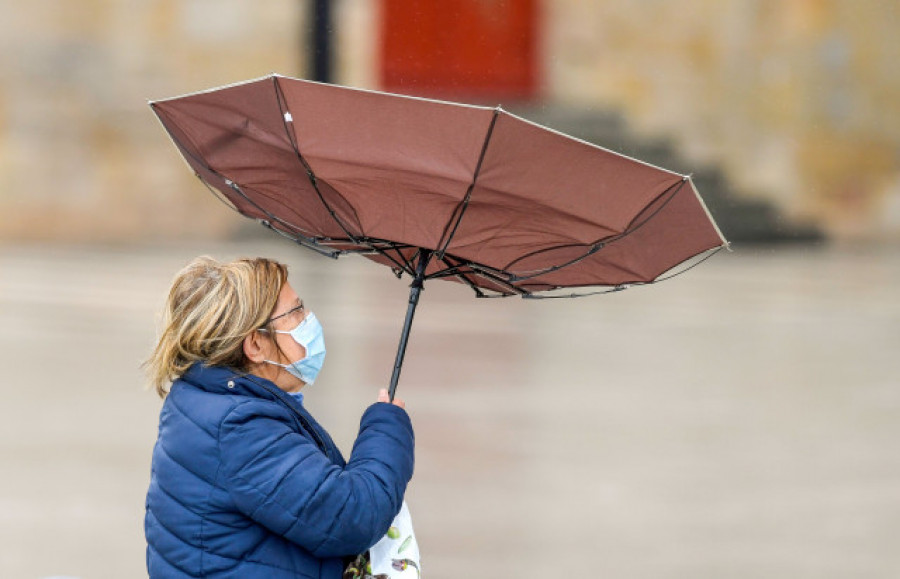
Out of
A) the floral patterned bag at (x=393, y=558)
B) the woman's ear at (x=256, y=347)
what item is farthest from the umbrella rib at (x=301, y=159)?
the floral patterned bag at (x=393, y=558)

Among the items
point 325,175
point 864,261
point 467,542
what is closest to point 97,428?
point 467,542

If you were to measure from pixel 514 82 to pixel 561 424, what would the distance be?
33.8 ft

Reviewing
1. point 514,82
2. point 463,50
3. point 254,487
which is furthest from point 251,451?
point 514,82

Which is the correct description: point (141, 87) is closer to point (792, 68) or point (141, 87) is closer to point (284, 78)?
point (792, 68)

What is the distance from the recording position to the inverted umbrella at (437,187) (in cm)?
230

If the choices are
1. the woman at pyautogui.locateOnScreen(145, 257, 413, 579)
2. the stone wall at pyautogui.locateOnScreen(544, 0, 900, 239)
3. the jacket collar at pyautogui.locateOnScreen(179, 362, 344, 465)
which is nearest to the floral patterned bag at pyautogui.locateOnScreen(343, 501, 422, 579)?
the woman at pyautogui.locateOnScreen(145, 257, 413, 579)

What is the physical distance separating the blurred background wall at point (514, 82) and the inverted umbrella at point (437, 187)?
41.8 ft

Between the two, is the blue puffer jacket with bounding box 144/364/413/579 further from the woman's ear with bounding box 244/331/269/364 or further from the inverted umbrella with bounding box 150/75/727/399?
the inverted umbrella with bounding box 150/75/727/399

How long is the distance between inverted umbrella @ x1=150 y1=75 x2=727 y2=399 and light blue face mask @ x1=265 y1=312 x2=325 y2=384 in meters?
0.20

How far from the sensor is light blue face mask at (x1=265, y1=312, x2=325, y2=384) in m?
2.43

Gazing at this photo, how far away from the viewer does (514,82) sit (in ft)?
55.9

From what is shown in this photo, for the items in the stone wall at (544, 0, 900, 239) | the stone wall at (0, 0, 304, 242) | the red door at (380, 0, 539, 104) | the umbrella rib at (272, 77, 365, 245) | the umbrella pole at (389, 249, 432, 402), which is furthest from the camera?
the stone wall at (544, 0, 900, 239)

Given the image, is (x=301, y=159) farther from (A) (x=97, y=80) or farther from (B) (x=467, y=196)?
(A) (x=97, y=80)

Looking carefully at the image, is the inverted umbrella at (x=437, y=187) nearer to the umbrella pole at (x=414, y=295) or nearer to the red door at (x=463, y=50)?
the umbrella pole at (x=414, y=295)
